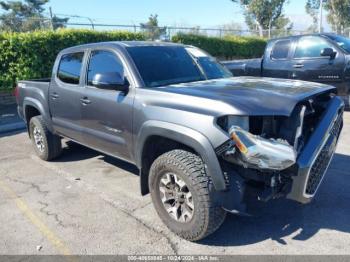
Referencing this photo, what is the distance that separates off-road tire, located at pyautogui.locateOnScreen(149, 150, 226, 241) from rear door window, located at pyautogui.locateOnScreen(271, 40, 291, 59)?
6653 mm

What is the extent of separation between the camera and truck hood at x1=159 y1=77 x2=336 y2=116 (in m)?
2.91

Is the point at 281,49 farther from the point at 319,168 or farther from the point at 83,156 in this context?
the point at 319,168

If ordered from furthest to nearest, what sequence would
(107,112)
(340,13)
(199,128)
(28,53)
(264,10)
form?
(340,13), (264,10), (28,53), (107,112), (199,128)

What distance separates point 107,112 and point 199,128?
4.99 feet

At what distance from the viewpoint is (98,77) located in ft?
12.2

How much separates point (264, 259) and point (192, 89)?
1685 millimetres

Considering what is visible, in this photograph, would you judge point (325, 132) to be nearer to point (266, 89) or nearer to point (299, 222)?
point (266, 89)

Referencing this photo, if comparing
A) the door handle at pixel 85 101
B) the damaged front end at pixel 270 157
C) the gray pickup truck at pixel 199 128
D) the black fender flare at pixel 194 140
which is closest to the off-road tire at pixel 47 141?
the gray pickup truck at pixel 199 128

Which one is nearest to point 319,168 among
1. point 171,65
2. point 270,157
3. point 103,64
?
point 270,157

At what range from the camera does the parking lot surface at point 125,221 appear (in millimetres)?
3256

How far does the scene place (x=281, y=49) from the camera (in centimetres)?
906

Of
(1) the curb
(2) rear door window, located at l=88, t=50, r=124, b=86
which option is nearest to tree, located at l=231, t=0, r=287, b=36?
(1) the curb

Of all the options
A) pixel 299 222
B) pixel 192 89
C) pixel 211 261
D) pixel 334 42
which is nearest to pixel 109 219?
pixel 211 261

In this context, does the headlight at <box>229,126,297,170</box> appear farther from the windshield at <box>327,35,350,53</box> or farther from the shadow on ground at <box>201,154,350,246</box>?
the windshield at <box>327,35,350,53</box>
